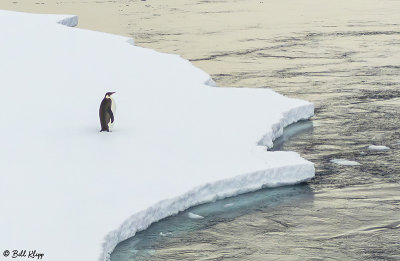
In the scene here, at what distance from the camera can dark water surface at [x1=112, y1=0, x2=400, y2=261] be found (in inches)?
242

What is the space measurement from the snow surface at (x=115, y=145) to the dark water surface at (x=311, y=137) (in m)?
0.22

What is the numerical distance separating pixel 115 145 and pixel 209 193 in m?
1.29

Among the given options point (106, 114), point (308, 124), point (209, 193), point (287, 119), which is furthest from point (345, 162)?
point (106, 114)

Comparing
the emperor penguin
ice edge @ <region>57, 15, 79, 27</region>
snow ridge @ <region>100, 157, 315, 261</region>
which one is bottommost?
snow ridge @ <region>100, 157, 315, 261</region>

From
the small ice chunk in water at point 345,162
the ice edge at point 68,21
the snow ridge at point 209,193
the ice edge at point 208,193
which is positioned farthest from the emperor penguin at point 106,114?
the ice edge at point 68,21

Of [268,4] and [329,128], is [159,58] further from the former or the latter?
[268,4]

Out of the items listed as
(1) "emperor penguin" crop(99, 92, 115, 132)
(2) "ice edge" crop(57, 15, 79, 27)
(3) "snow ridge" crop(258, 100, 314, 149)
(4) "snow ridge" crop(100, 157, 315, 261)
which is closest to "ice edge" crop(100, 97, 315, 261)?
(4) "snow ridge" crop(100, 157, 315, 261)

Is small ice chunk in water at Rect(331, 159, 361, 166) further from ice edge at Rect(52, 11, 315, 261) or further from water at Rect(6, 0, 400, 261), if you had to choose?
ice edge at Rect(52, 11, 315, 261)

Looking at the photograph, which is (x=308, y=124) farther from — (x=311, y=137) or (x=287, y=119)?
(x=311, y=137)

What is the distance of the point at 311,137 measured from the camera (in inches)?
362

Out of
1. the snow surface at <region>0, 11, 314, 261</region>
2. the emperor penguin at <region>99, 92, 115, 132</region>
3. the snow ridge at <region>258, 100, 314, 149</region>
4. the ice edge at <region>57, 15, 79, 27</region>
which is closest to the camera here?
the snow surface at <region>0, 11, 314, 261</region>

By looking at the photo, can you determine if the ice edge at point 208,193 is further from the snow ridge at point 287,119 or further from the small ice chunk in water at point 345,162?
Result: the small ice chunk in water at point 345,162

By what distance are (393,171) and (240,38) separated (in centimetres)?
1019

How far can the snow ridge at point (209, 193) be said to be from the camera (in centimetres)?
601
